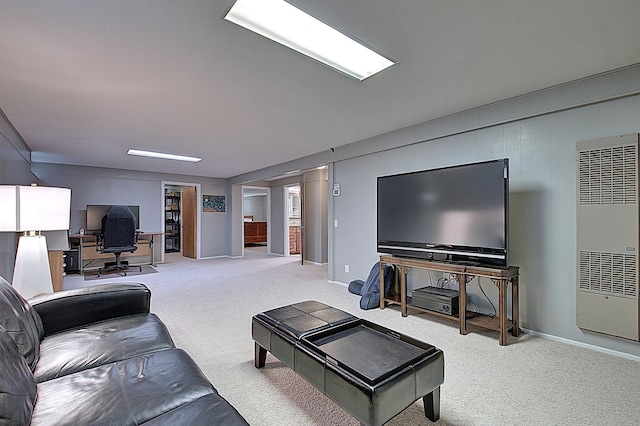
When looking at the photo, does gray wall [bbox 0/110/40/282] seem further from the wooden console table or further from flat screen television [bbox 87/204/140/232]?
the wooden console table

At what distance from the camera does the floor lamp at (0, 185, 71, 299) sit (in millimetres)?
2172

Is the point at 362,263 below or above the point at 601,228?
below

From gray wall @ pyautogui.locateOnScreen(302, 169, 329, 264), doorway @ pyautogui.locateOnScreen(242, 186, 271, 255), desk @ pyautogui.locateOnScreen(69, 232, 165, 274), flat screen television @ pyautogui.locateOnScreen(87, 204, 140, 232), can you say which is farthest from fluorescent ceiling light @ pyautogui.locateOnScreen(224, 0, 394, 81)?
doorway @ pyautogui.locateOnScreen(242, 186, 271, 255)

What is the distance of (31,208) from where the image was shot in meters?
2.24

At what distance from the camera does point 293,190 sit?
9.34 m

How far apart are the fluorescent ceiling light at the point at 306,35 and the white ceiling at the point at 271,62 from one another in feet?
0.26

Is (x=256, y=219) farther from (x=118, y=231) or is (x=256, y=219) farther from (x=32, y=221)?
(x=32, y=221)

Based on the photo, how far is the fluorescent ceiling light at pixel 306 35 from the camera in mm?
1721

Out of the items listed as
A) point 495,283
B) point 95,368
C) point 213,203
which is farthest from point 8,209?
point 213,203

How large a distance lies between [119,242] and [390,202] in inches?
205

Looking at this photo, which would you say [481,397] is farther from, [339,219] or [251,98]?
[339,219]

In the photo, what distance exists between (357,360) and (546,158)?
258cm

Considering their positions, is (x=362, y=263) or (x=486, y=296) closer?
(x=486, y=296)

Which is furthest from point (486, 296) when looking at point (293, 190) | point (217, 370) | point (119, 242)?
point (293, 190)
